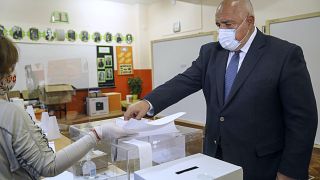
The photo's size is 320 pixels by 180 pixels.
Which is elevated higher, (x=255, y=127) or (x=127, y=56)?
(x=127, y=56)

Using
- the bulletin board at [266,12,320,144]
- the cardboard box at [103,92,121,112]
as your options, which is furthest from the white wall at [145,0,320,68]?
the cardboard box at [103,92,121,112]

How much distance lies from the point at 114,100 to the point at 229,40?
14.9 ft

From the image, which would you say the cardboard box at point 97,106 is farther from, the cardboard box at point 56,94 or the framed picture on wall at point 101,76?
the framed picture on wall at point 101,76

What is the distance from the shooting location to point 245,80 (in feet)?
3.99

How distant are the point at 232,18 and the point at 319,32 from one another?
274cm

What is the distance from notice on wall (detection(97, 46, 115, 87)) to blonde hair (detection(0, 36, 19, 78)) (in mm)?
4911

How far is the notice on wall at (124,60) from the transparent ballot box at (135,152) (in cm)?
455

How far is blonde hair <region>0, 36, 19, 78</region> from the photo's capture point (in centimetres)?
88

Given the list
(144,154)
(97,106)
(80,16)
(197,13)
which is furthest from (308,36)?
(80,16)

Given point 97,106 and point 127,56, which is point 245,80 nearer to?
point 97,106

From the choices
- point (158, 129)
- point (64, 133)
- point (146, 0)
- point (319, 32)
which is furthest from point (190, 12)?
point (158, 129)

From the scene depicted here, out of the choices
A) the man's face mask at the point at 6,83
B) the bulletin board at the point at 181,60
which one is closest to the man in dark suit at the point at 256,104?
the man's face mask at the point at 6,83

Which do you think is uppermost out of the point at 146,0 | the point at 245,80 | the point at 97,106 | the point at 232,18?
the point at 146,0

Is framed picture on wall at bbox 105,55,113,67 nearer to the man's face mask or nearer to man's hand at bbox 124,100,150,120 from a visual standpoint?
man's hand at bbox 124,100,150,120
